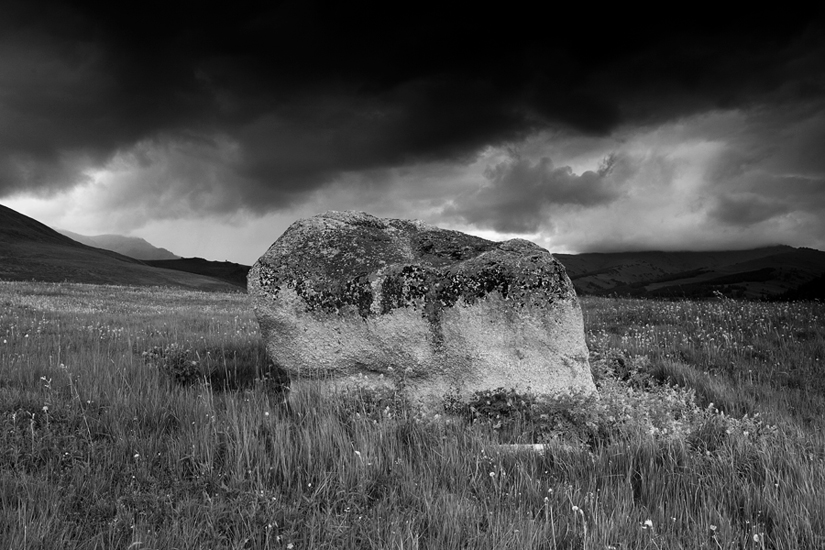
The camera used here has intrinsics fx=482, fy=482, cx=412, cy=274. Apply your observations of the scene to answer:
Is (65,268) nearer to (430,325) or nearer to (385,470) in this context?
(430,325)

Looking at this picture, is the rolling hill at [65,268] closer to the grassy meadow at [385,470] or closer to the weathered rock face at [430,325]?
the weathered rock face at [430,325]

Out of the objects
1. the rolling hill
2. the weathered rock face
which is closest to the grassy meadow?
the weathered rock face

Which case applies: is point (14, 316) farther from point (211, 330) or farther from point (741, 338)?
point (741, 338)

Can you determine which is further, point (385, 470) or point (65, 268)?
point (65, 268)

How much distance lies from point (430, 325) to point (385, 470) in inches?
108

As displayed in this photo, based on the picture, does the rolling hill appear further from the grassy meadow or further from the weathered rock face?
the grassy meadow

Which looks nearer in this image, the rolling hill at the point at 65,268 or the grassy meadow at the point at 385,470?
the grassy meadow at the point at 385,470

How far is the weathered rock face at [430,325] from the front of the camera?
264 inches

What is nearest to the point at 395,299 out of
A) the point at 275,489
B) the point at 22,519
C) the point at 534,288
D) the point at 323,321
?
the point at 323,321

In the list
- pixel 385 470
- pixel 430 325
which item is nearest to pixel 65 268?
pixel 430 325

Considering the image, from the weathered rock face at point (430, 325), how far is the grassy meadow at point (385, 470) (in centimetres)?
42

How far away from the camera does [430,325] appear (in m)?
6.73

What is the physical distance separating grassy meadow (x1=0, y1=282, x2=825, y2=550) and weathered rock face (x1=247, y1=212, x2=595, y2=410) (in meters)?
0.42

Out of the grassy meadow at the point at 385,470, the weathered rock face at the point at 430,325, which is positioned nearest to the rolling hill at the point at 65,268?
the weathered rock face at the point at 430,325
